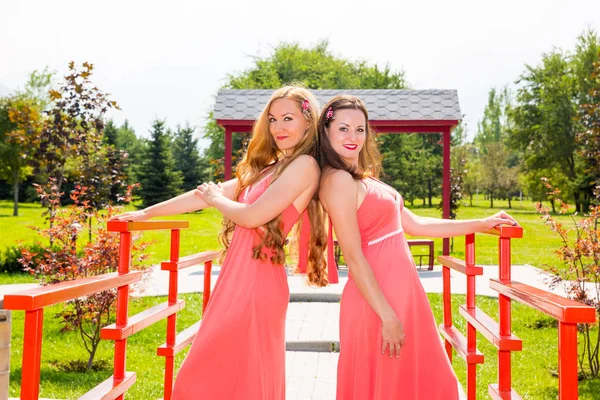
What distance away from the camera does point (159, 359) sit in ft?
19.6

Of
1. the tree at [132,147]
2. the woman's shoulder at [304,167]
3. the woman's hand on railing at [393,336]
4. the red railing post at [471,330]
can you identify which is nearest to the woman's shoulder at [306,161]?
the woman's shoulder at [304,167]

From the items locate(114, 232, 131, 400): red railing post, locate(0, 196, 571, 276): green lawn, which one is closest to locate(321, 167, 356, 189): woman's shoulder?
locate(114, 232, 131, 400): red railing post

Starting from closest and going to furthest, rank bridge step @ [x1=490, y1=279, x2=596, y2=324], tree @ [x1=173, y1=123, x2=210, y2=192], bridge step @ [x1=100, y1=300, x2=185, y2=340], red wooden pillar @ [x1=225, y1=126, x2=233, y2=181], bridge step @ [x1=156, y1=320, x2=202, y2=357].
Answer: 1. bridge step @ [x1=490, y1=279, x2=596, y2=324]
2. bridge step @ [x1=100, y1=300, x2=185, y2=340]
3. bridge step @ [x1=156, y1=320, x2=202, y2=357]
4. red wooden pillar @ [x1=225, y1=126, x2=233, y2=181]
5. tree @ [x1=173, y1=123, x2=210, y2=192]

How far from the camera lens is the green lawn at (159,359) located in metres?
5.05

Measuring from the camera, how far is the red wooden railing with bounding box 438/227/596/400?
1528 millimetres

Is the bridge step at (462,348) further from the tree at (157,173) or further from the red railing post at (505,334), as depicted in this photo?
the tree at (157,173)

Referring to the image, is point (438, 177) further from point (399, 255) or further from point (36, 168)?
point (399, 255)

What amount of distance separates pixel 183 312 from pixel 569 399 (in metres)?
A: 6.74

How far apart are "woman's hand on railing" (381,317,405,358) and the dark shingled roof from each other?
8426 millimetres

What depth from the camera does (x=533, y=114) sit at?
3912cm

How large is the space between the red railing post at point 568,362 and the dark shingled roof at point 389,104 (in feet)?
29.6

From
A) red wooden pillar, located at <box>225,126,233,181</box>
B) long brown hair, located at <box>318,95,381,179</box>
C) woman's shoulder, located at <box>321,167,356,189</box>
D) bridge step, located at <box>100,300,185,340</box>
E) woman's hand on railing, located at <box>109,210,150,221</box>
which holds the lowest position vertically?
bridge step, located at <box>100,300,185,340</box>

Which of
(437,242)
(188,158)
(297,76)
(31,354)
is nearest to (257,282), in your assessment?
(31,354)

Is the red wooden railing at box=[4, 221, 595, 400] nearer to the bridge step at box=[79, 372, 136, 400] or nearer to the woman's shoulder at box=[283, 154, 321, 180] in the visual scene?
the bridge step at box=[79, 372, 136, 400]
